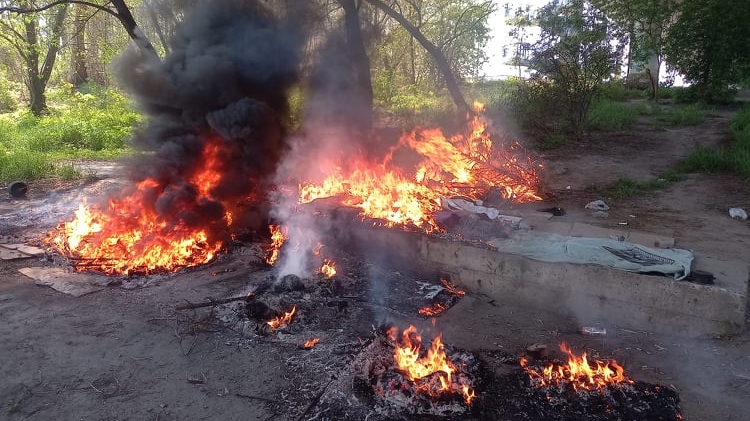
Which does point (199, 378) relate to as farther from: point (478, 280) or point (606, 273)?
point (606, 273)

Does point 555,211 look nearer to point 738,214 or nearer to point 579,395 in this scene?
point 738,214

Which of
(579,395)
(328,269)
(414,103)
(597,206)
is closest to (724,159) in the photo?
(597,206)

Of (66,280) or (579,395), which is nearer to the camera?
(579,395)

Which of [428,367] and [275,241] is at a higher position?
[275,241]

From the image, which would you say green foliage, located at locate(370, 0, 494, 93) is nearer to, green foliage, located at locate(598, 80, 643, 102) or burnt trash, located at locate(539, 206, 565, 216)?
green foliage, located at locate(598, 80, 643, 102)

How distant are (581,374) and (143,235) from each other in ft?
20.1

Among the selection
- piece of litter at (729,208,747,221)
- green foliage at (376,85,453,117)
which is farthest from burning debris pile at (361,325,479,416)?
green foliage at (376,85,453,117)

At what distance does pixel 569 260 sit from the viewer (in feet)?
17.5

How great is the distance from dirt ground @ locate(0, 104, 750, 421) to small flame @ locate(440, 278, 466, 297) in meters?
0.18

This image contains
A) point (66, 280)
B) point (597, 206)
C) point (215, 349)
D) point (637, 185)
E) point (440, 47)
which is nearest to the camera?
point (215, 349)

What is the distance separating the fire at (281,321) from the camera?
5.00 metres

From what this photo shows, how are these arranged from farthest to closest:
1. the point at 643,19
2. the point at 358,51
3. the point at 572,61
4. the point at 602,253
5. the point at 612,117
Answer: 1. the point at 643,19
2. the point at 612,117
3. the point at 572,61
4. the point at 358,51
5. the point at 602,253

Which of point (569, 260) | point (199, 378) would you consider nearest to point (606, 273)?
point (569, 260)

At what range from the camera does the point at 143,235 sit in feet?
23.1
